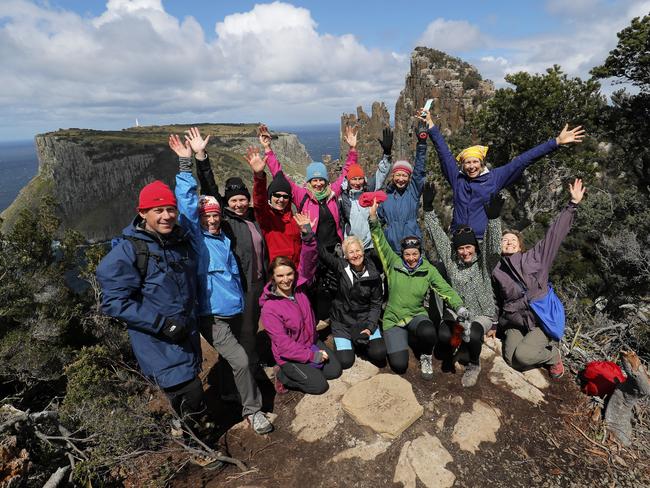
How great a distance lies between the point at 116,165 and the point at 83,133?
89.5ft

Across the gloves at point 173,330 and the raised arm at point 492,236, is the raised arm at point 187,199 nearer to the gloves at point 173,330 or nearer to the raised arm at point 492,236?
the gloves at point 173,330

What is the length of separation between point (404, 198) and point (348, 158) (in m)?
1.61

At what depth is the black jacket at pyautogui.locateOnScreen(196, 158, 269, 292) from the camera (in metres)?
5.23

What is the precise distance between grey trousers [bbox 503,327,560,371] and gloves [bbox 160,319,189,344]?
482 cm

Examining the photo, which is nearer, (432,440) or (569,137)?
(432,440)

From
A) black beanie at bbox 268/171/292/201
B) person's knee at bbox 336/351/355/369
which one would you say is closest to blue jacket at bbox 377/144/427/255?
black beanie at bbox 268/171/292/201

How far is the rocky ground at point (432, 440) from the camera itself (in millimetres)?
4043

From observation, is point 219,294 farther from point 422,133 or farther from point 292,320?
point 422,133

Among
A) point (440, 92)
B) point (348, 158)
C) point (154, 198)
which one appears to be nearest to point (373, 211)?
point (348, 158)

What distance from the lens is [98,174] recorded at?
358ft

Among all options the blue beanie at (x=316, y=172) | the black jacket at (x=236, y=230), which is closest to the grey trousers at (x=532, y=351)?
the blue beanie at (x=316, y=172)

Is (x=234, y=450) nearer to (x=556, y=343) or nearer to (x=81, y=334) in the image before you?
(x=556, y=343)

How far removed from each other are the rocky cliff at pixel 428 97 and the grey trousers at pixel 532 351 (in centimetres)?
3525

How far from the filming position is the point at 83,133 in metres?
126
